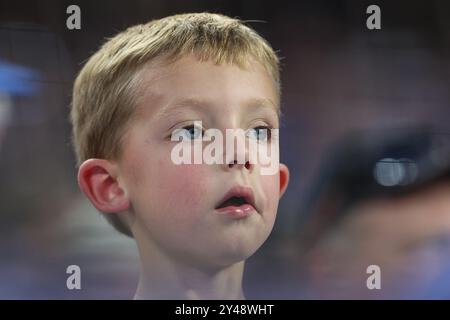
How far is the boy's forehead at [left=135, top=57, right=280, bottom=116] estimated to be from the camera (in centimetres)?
169

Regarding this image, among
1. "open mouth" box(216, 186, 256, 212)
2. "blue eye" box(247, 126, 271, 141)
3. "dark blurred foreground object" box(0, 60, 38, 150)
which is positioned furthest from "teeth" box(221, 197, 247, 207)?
"dark blurred foreground object" box(0, 60, 38, 150)

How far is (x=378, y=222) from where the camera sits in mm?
1889

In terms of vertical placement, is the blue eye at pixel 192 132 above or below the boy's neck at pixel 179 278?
above

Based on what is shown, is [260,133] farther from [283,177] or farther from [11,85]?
[11,85]

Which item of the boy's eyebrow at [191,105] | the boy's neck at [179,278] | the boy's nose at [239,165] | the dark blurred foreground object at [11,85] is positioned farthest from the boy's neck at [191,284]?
the dark blurred foreground object at [11,85]

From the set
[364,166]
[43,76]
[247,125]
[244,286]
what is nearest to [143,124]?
[247,125]

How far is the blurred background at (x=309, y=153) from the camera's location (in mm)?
1844

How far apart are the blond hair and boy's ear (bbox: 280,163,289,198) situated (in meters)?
0.28

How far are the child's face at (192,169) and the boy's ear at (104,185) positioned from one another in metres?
0.02

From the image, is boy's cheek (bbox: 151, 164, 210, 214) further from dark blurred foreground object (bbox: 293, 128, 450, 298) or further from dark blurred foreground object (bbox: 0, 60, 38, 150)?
dark blurred foreground object (bbox: 0, 60, 38, 150)

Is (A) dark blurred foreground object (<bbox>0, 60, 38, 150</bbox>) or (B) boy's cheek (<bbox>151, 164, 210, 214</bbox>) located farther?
(A) dark blurred foreground object (<bbox>0, 60, 38, 150</bbox>)

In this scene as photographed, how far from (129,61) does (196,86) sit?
20cm

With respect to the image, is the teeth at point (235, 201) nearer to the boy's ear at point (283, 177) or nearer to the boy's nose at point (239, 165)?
the boy's nose at point (239, 165)

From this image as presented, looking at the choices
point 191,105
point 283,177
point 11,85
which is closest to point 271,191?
point 283,177
